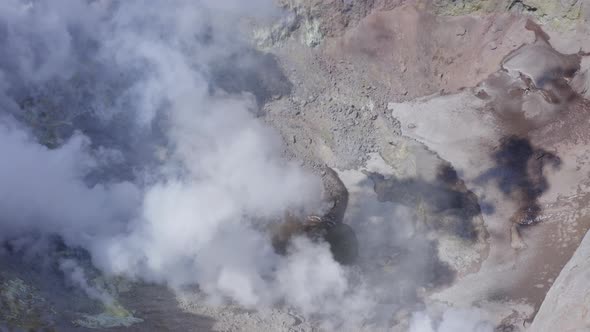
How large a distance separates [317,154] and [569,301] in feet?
26.5

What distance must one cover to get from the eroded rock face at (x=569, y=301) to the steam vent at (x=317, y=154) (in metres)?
0.05

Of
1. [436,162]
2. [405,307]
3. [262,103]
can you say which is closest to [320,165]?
[262,103]

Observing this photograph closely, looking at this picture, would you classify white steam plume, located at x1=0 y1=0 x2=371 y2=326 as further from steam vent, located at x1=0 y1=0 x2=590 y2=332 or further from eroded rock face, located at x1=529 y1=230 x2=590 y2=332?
eroded rock face, located at x1=529 y1=230 x2=590 y2=332

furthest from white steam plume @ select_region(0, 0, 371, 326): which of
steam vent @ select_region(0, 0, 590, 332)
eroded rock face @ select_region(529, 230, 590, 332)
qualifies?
eroded rock face @ select_region(529, 230, 590, 332)

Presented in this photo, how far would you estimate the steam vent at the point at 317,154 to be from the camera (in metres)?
10.7

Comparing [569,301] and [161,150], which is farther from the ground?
[161,150]

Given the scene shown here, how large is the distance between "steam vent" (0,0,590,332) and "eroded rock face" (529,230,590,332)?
0.05 m

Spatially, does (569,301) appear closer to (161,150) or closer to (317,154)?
(317,154)

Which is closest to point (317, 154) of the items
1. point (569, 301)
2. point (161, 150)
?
point (161, 150)

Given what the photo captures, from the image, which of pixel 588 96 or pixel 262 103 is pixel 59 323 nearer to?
pixel 262 103

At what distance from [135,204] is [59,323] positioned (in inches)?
126

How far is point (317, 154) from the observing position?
493 inches

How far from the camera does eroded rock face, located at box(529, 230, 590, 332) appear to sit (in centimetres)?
1155

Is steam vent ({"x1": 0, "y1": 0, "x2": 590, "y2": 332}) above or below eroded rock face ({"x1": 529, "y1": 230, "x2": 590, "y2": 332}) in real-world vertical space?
above
